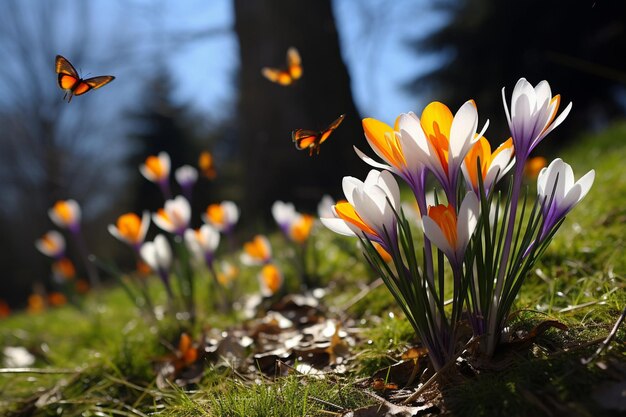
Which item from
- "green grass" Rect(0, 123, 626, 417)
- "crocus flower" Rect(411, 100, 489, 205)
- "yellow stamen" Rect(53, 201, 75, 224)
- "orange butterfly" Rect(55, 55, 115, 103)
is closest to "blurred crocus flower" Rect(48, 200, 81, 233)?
"yellow stamen" Rect(53, 201, 75, 224)

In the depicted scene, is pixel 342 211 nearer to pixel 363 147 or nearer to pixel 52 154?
pixel 363 147

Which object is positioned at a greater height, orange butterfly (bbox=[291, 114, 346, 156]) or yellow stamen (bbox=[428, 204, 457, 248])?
orange butterfly (bbox=[291, 114, 346, 156])

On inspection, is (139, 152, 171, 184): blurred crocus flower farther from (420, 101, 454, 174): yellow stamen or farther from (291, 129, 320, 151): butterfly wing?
(420, 101, 454, 174): yellow stamen

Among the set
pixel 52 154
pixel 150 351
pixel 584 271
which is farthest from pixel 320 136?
pixel 52 154

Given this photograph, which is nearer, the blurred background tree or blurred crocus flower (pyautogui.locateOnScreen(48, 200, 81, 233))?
blurred crocus flower (pyautogui.locateOnScreen(48, 200, 81, 233))

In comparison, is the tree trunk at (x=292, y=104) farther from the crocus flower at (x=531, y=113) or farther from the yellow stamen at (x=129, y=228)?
the crocus flower at (x=531, y=113)

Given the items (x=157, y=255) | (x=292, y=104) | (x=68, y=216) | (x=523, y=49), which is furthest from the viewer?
(x=523, y=49)

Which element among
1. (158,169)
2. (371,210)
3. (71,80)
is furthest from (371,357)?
(158,169)

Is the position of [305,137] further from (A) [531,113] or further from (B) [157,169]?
(B) [157,169]
